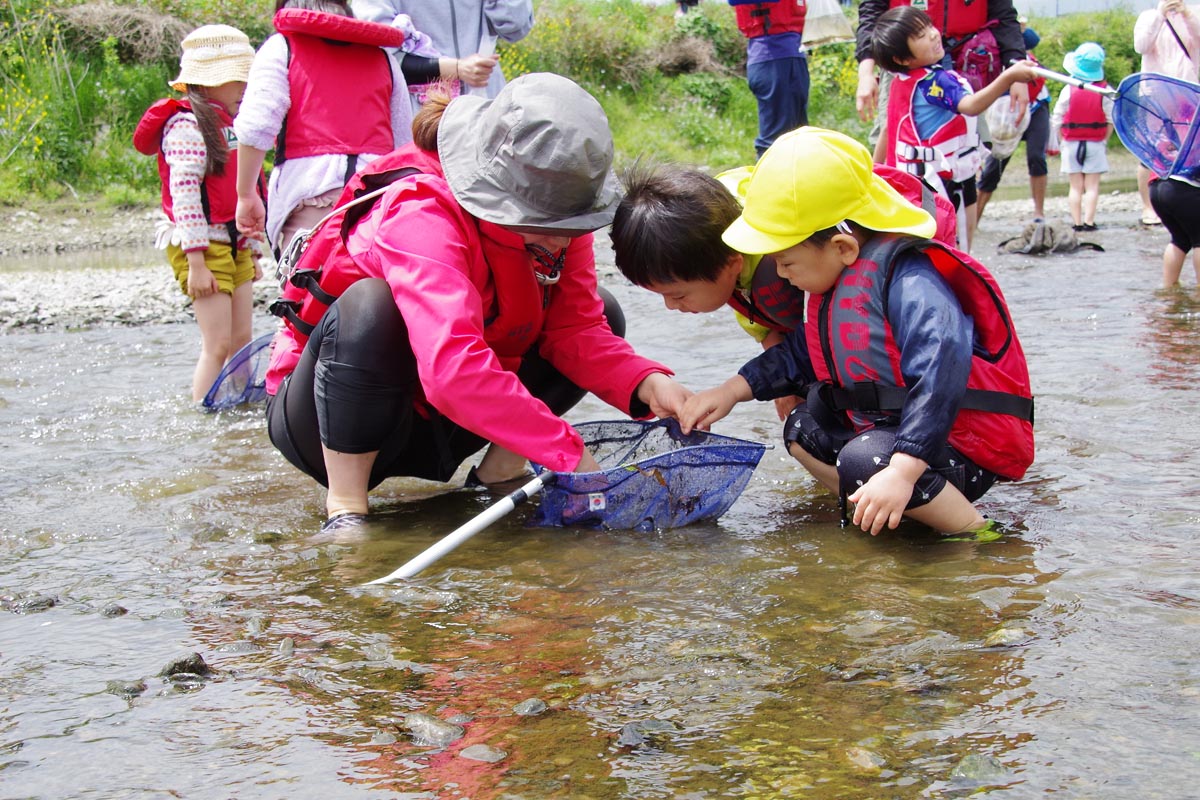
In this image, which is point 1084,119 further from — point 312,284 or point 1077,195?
point 312,284

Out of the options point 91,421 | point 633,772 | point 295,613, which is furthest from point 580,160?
point 91,421

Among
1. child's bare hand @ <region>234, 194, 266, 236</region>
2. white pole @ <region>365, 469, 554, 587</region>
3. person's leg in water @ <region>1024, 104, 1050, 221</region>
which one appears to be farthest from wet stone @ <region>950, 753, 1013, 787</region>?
person's leg in water @ <region>1024, 104, 1050, 221</region>

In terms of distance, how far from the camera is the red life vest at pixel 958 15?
5789mm

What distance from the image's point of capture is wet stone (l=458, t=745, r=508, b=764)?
1.58 meters

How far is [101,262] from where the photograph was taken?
10414 mm

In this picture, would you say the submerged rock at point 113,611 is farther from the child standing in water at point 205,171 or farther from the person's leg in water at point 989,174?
the person's leg in water at point 989,174

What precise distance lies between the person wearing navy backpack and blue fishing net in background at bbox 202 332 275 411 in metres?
3.20

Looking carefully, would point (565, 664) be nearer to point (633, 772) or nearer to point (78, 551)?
point (633, 772)

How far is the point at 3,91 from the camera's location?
48.0 ft

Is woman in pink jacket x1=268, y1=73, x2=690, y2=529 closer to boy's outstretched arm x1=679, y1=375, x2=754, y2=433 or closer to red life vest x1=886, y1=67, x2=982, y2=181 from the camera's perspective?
boy's outstretched arm x1=679, y1=375, x2=754, y2=433

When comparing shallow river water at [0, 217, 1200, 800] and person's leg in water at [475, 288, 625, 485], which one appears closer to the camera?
shallow river water at [0, 217, 1200, 800]

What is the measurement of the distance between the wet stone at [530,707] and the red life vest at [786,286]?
141cm

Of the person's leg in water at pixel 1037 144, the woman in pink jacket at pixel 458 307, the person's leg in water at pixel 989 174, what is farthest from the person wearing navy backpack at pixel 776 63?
the person's leg in water at pixel 1037 144

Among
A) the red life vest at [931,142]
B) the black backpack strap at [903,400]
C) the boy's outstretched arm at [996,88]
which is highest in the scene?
the boy's outstretched arm at [996,88]
